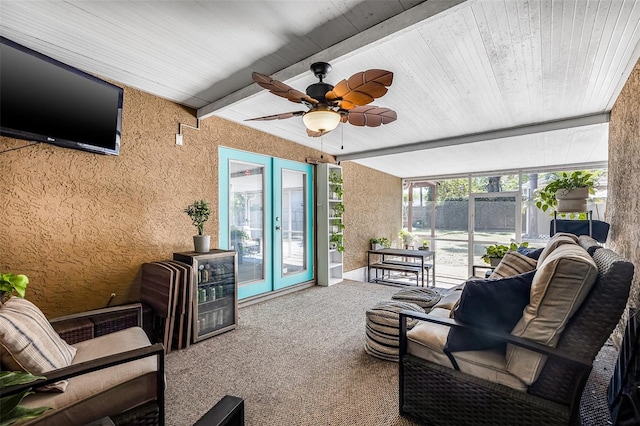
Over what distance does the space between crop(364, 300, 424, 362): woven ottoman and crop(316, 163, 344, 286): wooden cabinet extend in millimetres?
2461

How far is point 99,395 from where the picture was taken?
1.33 metres

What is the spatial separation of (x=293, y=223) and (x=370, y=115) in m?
2.76

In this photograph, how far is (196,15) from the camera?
1.85 m

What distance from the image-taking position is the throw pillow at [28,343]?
50.0 inches

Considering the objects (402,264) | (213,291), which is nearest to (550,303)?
(213,291)

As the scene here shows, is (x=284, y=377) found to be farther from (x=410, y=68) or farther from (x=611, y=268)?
(x=410, y=68)

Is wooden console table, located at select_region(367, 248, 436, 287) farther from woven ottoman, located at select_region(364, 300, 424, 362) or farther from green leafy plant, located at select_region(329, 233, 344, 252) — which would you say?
woven ottoman, located at select_region(364, 300, 424, 362)

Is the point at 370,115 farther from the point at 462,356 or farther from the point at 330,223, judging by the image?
the point at 330,223

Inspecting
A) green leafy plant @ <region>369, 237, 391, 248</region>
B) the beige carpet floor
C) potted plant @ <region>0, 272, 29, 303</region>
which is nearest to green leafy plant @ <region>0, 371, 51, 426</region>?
the beige carpet floor

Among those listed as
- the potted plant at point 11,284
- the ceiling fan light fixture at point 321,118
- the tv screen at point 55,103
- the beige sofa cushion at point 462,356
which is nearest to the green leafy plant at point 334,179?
the ceiling fan light fixture at point 321,118

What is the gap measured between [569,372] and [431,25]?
6.80 feet

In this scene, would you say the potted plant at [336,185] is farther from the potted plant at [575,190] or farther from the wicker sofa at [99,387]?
the wicker sofa at [99,387]

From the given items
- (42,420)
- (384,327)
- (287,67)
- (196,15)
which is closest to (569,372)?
(384,327)

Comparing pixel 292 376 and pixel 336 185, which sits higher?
pixel 336 185
